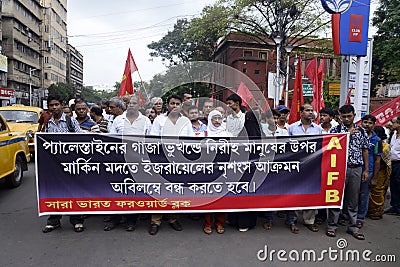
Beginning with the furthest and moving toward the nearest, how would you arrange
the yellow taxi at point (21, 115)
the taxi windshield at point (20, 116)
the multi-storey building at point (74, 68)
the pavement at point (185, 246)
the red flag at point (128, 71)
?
1. the multi-storey building at point (74, 68)
2. the taxi windshield at point (20, 116)
3. the yellow taxi at point (21, 115)
4. the red flag at point (128, 71)
5. the pavement at point (185, 246)

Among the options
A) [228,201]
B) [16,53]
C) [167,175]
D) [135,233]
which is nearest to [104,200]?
[135,233]

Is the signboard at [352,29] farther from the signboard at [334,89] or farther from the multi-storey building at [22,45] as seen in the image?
the multi-storey building at [22,45]

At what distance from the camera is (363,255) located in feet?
12.6

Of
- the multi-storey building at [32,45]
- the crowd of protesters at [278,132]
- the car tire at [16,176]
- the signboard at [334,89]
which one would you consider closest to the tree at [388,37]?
the signboard at [334,89]

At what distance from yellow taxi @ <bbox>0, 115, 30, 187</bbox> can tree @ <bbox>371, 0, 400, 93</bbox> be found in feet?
78.0

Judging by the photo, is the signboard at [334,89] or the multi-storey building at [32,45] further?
the multi-storey building at [32,45]

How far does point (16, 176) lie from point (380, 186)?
6.72 metres

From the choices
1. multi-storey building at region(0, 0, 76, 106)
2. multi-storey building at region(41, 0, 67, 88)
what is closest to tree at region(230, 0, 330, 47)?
multi-storey building at region(0, 0, 76, 106)

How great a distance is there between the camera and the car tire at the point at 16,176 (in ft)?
21.3

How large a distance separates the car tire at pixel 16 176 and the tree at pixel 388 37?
941 inches

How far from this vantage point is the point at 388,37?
2438 centimetres

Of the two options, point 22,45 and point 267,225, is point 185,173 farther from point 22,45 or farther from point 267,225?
point 22,45

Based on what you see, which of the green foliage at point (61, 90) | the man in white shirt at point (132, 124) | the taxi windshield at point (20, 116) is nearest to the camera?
the man in white shirt at point (132, 124)

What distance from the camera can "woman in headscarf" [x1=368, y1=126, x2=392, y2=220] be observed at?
5.05m
